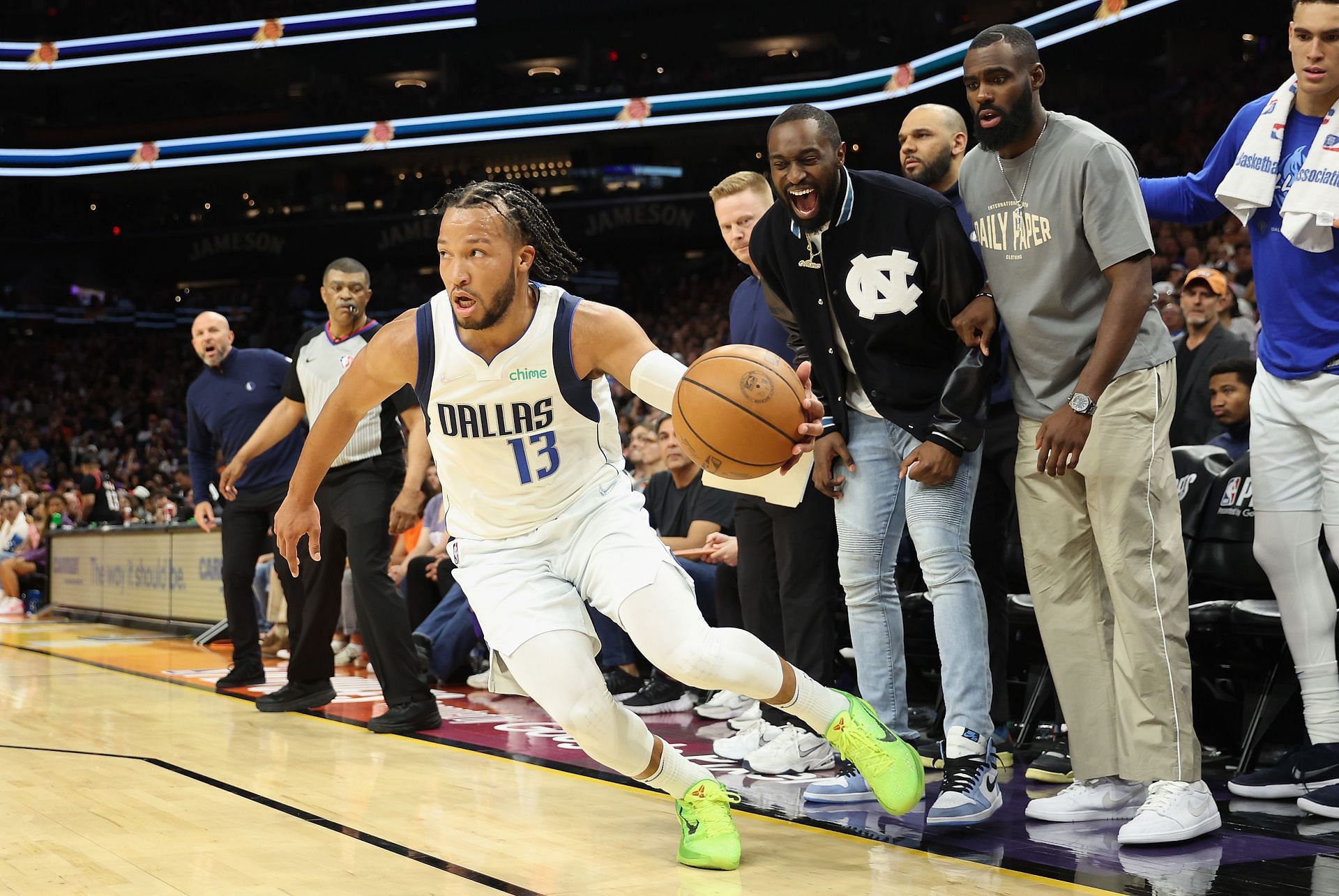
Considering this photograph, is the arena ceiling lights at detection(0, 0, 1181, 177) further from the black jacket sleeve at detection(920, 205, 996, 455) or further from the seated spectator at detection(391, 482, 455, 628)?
the black jacket sleeve at detection(920, 205, 996, 455)

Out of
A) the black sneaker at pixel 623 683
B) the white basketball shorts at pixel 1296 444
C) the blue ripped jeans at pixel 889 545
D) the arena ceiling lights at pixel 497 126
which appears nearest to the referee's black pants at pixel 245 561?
the black sneaker at pixel 623 683

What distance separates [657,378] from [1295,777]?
229 cm

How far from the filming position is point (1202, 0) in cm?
1900

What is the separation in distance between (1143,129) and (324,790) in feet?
58.3

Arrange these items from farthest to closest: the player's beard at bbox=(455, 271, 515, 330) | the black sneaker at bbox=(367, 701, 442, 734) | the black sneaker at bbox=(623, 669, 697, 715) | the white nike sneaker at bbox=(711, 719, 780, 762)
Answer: the black sneaker at bbox=(623, 669, 697, 715), the black sneaker at bbox=(367, 701, 442, 734), the white nike sneaker at bbox=(711, 719, 780, 762), the player's beard at bbox=(455, 271, 515, 330)

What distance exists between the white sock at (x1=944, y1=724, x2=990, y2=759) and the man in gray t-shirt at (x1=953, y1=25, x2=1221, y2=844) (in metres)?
0.27

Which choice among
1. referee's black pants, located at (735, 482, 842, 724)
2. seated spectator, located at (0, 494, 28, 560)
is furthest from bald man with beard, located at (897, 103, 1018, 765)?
seated spectator, located at (0, 494, 28, 560)

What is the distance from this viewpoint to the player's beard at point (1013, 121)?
3551mm

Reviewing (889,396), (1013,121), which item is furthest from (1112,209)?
(889,396)

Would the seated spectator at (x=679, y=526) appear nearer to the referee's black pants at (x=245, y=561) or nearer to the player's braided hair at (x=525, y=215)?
the referee's black pants at (x=245, y=561)

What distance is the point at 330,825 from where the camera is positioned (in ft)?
12.3

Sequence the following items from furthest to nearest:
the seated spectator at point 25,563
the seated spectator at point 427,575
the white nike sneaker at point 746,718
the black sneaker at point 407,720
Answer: the seated spectator at point 25,563, the seated spectator at point 427,575, the black sneaker at point 407,720, the white nike sneaker at point 746,718

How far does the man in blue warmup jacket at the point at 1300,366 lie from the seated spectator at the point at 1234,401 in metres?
1.65

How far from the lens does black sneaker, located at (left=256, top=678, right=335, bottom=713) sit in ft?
20.7
